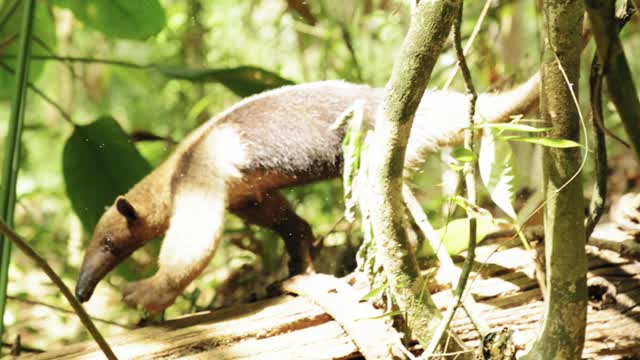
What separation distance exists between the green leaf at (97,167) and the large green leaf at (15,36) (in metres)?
0.50

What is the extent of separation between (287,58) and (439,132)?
13.0 ft

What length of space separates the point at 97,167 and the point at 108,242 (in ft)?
1.39

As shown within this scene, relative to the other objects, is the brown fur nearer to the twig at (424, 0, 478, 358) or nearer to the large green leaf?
the large green leaf

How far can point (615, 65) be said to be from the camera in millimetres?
1675

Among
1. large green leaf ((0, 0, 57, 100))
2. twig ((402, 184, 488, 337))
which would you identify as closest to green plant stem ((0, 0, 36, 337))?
large green leaf ((0, 0, 57, 100))

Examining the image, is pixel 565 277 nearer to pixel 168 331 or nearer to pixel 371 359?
pixel 371 359

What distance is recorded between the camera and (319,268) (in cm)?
378

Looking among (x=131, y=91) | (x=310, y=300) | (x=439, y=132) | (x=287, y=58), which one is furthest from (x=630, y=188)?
(x=131, y=91)

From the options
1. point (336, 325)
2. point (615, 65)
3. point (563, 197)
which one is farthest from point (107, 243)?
point (615, 65)

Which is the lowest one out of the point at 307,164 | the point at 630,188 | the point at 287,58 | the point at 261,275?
the point at 261,275

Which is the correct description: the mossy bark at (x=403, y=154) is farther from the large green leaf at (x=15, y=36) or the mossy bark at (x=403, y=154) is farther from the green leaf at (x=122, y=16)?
the large green leaf at (x=15, y=36)

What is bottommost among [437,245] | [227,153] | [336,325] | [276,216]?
[336,325]

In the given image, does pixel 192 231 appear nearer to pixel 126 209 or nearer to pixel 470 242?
pixel 126 209

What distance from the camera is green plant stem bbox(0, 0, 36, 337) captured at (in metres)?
2.58
